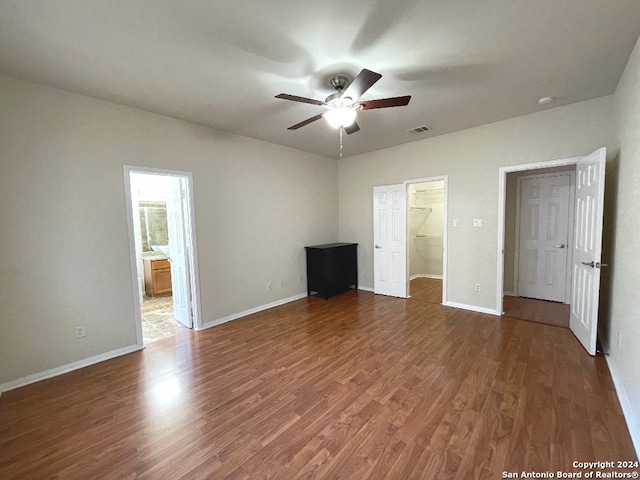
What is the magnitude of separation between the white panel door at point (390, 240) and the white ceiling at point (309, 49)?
6.39 ft

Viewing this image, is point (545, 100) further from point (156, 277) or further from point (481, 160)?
point (156, 277)

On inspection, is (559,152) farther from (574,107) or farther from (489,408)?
(489,408)

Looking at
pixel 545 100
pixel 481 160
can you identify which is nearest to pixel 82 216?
pixel 481 160

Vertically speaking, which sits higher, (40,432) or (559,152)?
(559,152)

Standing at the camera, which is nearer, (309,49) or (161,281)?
(309,49)

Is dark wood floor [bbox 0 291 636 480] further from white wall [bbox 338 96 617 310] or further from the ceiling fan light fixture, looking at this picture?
the ceiling fan light fixture

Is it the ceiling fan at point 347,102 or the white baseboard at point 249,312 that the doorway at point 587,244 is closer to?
the ceiling fan at point 347,102

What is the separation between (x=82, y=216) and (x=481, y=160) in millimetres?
5001

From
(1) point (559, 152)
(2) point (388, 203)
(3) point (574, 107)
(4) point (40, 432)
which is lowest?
(4) point (40, 432)

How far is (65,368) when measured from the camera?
8.83ft

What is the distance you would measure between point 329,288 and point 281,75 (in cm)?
356

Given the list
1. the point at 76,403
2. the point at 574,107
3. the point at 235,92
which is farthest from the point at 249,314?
the point at 574,107

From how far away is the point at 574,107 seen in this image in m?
3.21

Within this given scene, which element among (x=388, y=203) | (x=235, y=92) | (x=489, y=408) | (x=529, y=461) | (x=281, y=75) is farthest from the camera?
(x=388, y=203)
